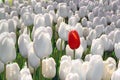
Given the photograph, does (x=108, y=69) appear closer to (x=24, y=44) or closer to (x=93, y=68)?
(x=93, y=68)

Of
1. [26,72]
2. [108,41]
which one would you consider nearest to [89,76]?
[26,72]

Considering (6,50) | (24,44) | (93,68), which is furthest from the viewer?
(24,44)

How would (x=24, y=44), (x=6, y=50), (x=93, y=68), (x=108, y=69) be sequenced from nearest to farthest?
(x=93, y=68), (x=6, y=50), (x=108, y=69), (x=24, y=44)

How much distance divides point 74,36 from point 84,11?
9.93 ft

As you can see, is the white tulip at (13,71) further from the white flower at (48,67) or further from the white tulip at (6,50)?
the white flower at (48,67)

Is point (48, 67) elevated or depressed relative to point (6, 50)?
depressed

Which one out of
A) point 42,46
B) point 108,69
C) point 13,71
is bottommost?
point 108,69

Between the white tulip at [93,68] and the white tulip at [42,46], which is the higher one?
the white tulip at [42,46]

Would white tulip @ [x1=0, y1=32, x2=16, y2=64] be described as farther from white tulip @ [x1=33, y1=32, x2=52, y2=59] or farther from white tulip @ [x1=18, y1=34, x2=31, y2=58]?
white tulip @ [x1=18, y1=34, x2=31, y2=58]

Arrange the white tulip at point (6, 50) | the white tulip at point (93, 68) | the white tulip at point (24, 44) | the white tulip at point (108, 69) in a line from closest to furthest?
the white tulip at point (93, 68) → the white tulip at point (6, 50) → the white tulip at point (108, 69) → the white tulip at point (24, 44)

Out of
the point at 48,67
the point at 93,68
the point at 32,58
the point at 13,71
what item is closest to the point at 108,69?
the point at 93,68

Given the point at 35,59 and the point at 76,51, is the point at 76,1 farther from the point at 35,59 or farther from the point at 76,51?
the point at 35,59

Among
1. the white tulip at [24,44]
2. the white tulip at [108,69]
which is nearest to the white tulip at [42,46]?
the white tulip at [24,44]

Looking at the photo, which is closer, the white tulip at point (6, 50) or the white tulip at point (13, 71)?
the white tulip at point (13, 71)
